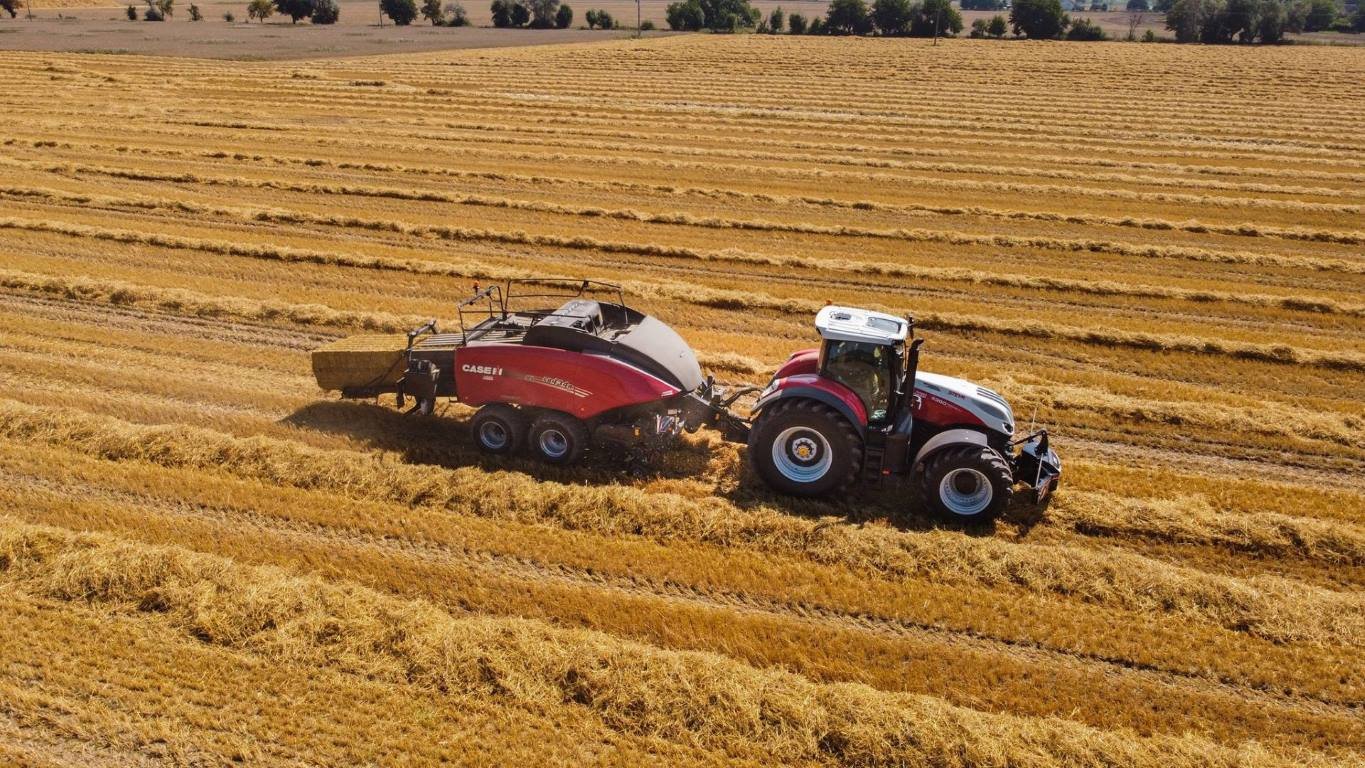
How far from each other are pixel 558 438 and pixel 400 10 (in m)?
103

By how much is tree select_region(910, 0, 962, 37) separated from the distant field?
68.9m

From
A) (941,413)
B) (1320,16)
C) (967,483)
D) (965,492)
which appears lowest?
(965,492)

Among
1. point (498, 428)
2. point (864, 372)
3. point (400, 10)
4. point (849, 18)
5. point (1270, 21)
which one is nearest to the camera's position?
point (864, 372)

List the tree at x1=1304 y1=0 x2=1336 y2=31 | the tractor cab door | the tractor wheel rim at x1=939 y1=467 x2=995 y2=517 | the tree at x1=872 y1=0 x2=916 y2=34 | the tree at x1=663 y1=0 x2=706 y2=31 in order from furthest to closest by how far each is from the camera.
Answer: the tree at x1=663 y1=0 x2=706 y2=31 → the tree at x1=1304 y1=0 x2=1336 y2=31 → the tree at x1=872 y1=0 x2=916 y2=34 → the tractor cab door → the tractor wheel rim at x1=939 y1=467 x2=995 y2=517

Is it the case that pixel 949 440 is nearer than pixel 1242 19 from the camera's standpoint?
Yes

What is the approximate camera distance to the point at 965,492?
338 inches

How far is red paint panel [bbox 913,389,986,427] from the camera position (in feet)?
29.1

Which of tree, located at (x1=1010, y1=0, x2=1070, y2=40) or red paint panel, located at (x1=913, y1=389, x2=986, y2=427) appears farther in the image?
tree, located at (x1=1010, y1=0, x2=1070, y2=40)

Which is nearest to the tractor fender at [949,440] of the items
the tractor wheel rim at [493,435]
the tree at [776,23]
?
the tractor wheel rim at [493,435]

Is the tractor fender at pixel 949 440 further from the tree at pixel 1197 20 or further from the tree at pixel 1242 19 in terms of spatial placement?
the tree at pixel 1197 20

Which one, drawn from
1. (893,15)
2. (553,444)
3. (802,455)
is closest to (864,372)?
(802,455)

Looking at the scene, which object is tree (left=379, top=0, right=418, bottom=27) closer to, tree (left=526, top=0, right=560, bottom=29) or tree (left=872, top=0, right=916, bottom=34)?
tree (left=526, top=0, right=560, bottom=29)

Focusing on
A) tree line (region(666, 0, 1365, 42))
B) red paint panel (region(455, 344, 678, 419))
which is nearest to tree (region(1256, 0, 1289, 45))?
tree line (region(666, 0, 1365, 42))

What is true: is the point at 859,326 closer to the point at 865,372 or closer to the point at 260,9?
the point at 865,372
